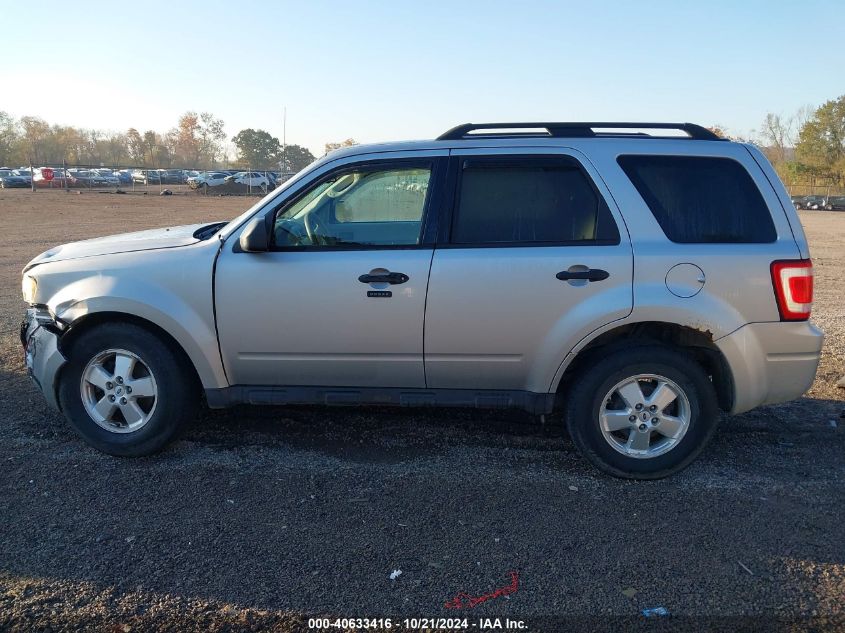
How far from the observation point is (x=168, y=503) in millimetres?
3965

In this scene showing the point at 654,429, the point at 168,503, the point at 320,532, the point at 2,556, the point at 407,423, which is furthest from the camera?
the point at 407,423

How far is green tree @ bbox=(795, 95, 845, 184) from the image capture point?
62.2m

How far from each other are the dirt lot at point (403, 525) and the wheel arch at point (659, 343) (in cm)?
59

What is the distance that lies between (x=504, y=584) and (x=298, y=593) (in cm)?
92

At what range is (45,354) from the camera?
447 cm

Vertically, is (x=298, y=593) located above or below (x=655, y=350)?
below

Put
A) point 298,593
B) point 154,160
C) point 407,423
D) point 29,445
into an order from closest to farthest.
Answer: point 298,593 < point 29,445 < point 407,423 < point 154,160

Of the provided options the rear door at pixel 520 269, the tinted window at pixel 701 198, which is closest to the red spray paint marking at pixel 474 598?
the rear door at pixel 520 269

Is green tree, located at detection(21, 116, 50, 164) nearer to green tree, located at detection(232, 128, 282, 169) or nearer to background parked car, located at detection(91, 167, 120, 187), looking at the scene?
green tree, located at detection(232, 128, 282, 169)

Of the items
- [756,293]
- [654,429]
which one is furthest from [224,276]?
[756,293]

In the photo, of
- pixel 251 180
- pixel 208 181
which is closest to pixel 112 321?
pixel 251 180

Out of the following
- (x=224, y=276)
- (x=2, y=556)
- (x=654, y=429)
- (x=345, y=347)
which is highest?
(x=224, y=276)

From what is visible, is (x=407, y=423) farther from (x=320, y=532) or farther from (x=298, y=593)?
(x=298, y=593)

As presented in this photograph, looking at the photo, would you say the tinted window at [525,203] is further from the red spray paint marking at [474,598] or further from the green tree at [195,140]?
the green tree at [195,140]
